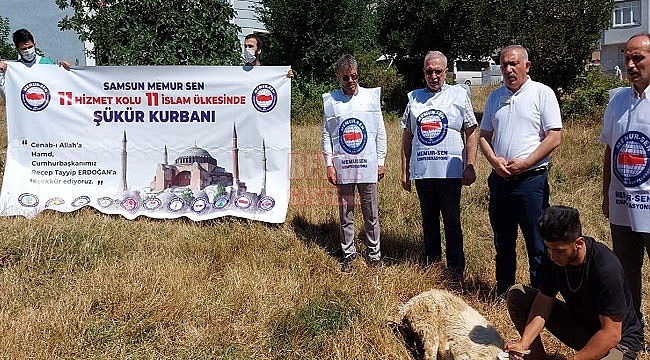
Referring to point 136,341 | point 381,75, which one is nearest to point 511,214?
point 136,341

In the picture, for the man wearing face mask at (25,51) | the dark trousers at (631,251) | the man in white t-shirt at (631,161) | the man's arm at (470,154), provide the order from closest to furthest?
1. the man in white t-shirt at (631,161)
2. the dark trousers at (631,251)
3. the man's arm at (470,154)
4. the man wearing face mask at (25,51)

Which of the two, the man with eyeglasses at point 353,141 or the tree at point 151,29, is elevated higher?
the tree at point 151,29

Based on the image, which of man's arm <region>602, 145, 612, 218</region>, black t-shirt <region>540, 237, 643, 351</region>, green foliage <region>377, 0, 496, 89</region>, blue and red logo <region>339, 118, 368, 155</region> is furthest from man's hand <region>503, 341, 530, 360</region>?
green foliage <region>377, 0, 496, 89</region>

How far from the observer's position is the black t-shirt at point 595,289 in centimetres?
326

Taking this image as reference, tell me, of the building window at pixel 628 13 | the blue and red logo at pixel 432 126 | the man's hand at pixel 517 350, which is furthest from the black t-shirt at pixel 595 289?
the building window at pixel 628 13

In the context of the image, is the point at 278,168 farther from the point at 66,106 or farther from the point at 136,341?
the point at 136,341

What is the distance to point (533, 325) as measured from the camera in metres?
3.52

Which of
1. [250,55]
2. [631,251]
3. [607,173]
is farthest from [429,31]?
[631,251]

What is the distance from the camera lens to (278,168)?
682 centimetres

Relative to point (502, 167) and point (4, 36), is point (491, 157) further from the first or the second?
point (4, 36)

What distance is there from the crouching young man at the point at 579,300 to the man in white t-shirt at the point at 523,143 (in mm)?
718

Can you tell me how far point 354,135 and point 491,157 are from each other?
1.36 meters

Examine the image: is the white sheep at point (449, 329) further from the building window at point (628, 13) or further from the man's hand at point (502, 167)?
the building window at point (628, 13)

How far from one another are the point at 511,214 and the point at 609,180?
0.74 metres
